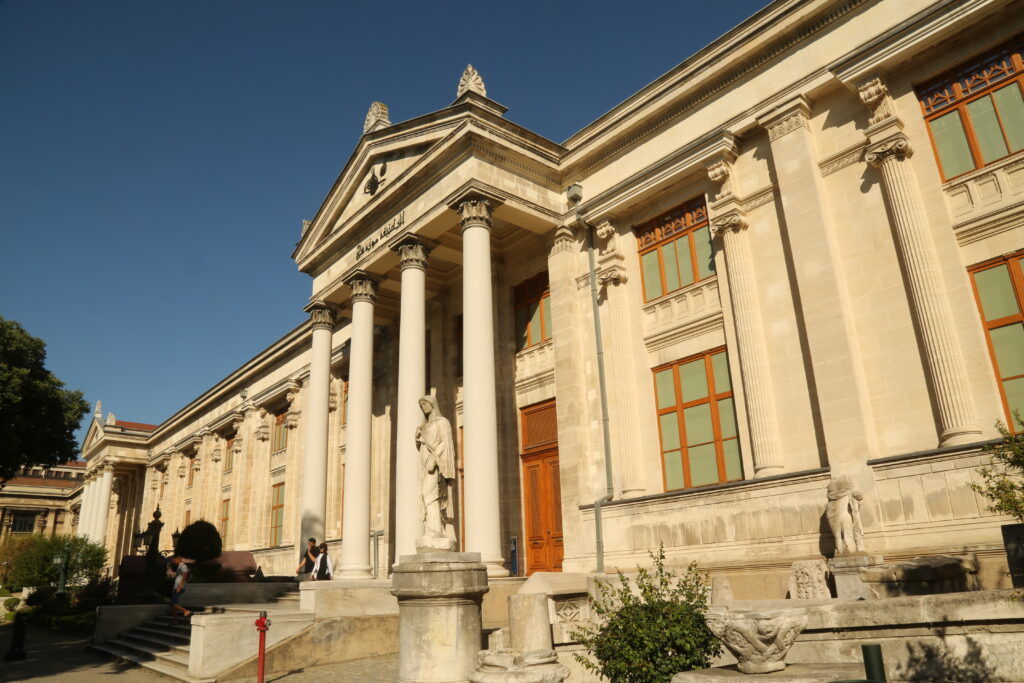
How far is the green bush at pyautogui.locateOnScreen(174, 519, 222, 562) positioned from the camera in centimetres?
2308

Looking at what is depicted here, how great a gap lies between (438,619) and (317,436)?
13.2 metres

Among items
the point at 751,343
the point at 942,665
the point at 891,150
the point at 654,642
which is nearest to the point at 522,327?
the point at 751,343

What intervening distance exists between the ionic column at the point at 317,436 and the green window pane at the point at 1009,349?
16.7 metres

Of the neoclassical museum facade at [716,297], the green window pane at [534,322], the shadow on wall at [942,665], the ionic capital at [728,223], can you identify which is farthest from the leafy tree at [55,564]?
the shadow on wall at [942,665]

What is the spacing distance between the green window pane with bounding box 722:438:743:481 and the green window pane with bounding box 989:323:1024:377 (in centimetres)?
483

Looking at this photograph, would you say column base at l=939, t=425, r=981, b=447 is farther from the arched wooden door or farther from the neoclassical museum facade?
the arched wooden door

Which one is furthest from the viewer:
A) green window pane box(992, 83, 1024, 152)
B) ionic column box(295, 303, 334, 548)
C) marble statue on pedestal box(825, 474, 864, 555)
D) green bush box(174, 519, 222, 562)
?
green bush box(174, 519, 222, 562)

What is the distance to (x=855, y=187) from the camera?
13438mm

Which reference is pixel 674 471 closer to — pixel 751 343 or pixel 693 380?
pixel 693 380

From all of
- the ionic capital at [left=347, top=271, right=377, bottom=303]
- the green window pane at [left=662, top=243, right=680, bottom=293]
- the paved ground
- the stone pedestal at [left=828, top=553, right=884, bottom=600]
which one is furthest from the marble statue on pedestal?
the ionic capital at [left=347, top=271, right=377, bottom=303]

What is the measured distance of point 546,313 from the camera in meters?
20.0

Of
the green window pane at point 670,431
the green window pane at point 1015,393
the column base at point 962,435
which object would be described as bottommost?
the column base at point 962,435

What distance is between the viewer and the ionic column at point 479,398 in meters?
15.3

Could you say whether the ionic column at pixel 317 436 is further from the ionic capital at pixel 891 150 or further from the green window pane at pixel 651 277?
the ionic capital at pixel 891 150
